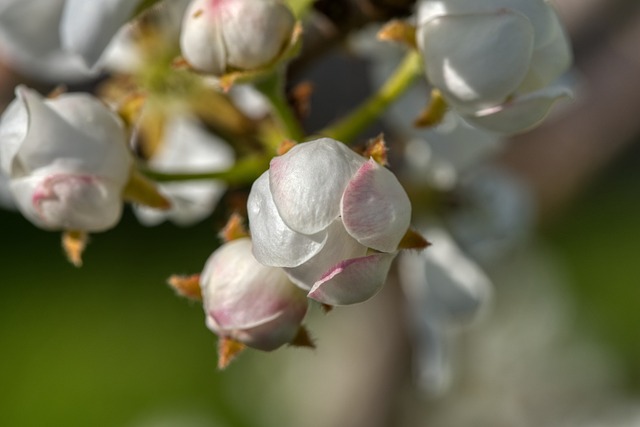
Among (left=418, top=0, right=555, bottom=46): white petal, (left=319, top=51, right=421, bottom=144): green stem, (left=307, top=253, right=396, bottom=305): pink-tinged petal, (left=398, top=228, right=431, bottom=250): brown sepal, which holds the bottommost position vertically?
(left=319, top=51, right=421, bottom=144): green stem

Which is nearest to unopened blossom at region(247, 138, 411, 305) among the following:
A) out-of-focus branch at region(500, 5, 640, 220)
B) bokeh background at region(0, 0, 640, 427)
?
bokeh background at region(0, 0, 640, 427)

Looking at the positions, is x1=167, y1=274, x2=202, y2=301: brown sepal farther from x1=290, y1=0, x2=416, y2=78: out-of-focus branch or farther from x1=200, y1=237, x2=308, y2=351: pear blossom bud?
x1=290, y1=0, x2=416, y2=78: out-of-focus branch

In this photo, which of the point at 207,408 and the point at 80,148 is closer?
the point at 80,148

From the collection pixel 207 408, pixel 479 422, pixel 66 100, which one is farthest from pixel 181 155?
pixel 207 408

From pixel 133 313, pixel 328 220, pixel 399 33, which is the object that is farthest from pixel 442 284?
pixel 133 313

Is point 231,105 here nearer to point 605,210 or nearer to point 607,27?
point 607,27

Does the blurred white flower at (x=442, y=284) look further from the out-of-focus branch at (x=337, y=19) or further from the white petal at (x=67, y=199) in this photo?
the white petal at (x=67, y=199)

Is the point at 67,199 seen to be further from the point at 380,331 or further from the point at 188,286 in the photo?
the point at 380,331
